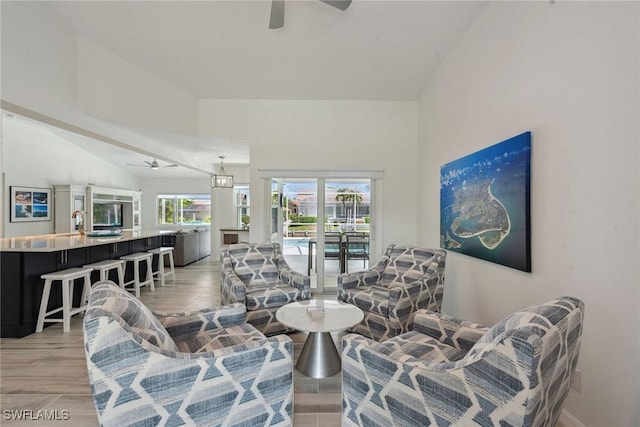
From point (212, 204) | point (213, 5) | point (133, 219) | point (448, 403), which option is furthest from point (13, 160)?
point (448, 403)

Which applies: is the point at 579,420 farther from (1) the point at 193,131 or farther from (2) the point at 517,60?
(1) the point at 193,131

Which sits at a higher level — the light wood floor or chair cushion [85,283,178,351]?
chair cushion [85,283,178,351]

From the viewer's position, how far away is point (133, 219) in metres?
8.74

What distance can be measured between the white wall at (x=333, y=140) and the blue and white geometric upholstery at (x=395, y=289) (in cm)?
134

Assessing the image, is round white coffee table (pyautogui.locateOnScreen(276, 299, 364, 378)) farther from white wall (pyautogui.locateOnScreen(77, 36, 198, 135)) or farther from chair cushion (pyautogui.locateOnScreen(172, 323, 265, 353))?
white wall (pyautogui.locateOnScreen(77, 36, 198, 135))

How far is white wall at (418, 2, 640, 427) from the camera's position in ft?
4.87

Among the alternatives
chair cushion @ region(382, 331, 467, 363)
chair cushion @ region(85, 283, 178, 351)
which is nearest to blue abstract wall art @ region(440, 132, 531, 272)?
chair cushion @ region(382, 331, 467, 363)

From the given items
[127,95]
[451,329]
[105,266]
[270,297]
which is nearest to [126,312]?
[270,297]

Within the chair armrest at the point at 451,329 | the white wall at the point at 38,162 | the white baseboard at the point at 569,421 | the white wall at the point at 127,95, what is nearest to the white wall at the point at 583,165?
the white baseboard at the point at 569,421

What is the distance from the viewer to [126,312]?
1.47 metres

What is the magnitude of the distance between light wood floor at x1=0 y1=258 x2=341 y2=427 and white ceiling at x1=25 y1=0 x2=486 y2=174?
3.11m

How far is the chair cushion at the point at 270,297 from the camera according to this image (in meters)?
3.04

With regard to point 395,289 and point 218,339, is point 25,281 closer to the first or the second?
point 218,339

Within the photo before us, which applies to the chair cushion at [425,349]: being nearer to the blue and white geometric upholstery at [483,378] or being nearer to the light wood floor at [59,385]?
the blue and white geometric upholstery at [483,378]
